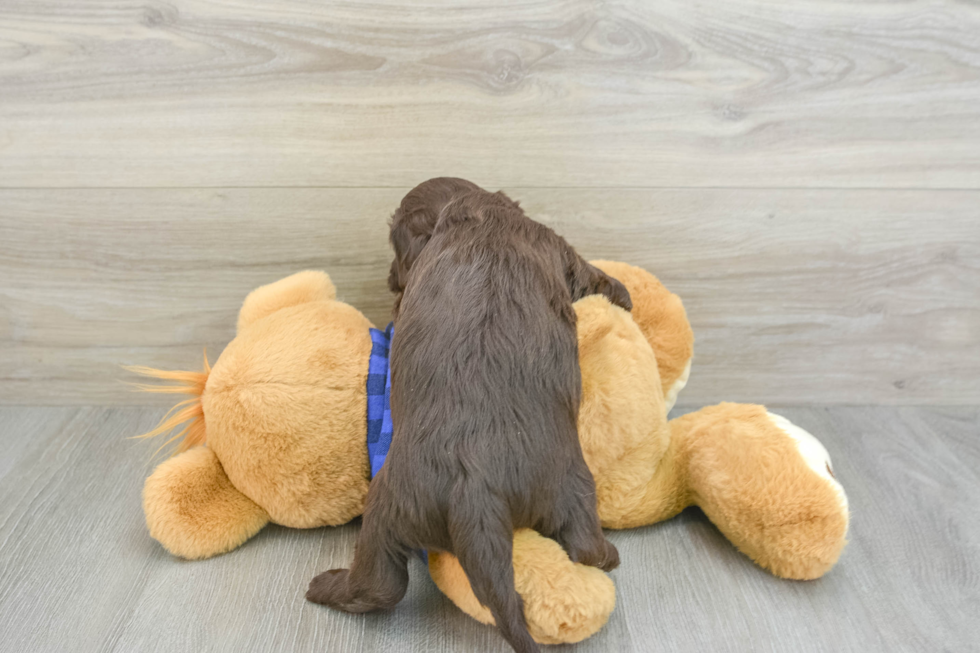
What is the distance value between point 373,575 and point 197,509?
0.87 feet

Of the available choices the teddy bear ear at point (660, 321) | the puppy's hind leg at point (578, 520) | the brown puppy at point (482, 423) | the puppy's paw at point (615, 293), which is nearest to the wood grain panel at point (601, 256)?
the teddy bear ear at point (660, 321)

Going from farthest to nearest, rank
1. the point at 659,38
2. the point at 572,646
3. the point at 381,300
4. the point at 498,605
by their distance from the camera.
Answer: the point at 381,300 < the point at 659,38 < the point at 572,646 < the point at 498,605

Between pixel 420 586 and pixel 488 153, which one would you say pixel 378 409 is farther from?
pixel 488 153

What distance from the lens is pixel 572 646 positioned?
0.69m

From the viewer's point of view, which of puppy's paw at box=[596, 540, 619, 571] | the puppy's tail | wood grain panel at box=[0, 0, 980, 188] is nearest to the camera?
the puppy's tail

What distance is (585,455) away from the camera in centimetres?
78

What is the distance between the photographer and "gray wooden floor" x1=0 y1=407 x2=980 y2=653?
703mm

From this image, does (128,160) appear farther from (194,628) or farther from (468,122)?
(194,628)

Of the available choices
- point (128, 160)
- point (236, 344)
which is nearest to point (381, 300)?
point (236, 344)

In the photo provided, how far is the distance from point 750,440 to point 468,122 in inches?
21.3

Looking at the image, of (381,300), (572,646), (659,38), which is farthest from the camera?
(381,300)

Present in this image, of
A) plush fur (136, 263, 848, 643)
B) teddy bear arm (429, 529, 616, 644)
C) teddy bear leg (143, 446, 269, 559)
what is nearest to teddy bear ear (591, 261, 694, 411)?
plush fur (136, 263, 848, 643)

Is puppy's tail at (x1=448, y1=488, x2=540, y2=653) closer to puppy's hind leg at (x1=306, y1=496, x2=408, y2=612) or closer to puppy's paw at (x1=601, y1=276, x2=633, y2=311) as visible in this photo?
puppy's hind leg at (x1=306, y1=496, x2=408, y2=612)

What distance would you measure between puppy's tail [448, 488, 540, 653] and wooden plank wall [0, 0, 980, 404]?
492mm
